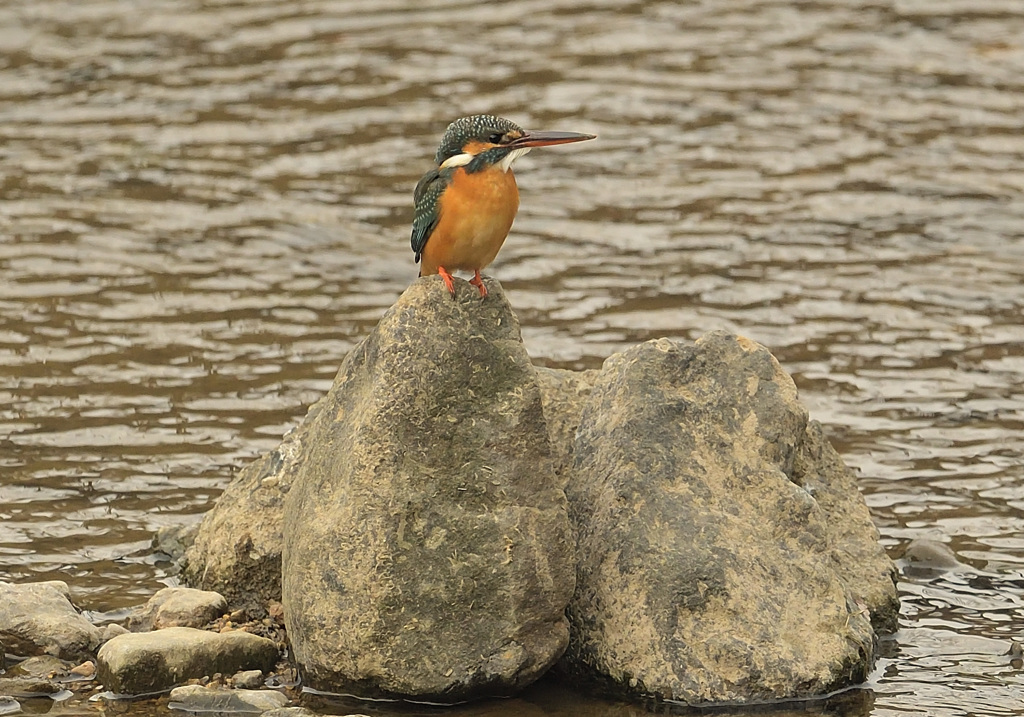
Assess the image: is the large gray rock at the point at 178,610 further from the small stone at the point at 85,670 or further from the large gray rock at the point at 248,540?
the small stone at the point at 85,670

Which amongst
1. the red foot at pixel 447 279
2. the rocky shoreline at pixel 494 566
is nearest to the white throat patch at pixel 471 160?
the red foot at pixel 447 279

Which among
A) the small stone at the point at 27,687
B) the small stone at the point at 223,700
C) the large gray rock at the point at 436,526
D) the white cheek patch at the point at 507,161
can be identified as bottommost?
the small stone at the point at 223,700

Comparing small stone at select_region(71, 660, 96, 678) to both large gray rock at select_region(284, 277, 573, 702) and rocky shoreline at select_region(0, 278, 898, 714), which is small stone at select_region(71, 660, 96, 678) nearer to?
rocky shoreline at select_region(0, 278, 898, 714)

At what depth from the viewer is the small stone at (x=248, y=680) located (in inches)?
285

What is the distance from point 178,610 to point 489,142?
247 cm

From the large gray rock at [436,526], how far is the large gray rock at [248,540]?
733mm

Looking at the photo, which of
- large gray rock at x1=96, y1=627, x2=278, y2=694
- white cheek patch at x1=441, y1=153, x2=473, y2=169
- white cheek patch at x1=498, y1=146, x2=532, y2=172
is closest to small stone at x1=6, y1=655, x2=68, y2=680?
large gray rock at x1=96, y1=627, x2=278, y2=694

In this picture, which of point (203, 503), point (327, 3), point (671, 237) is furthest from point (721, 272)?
point (327, 3)

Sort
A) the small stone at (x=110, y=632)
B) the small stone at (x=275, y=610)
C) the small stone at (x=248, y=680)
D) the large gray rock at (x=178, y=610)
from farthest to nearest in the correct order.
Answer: the small stone at (x=275, y=610)
the large gray rock at (x=178, y=610)
the small stone at (x=110, y=632)
the small stone at (x=248, y=680)

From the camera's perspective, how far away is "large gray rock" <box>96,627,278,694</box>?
7.11m

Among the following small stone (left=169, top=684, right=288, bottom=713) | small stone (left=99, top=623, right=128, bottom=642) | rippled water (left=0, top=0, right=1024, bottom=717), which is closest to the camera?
small stone (left=169, top=684, right=288, bottom=713)

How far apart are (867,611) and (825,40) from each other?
1128cm

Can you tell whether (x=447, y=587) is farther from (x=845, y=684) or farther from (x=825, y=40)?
(x=825, y=40)

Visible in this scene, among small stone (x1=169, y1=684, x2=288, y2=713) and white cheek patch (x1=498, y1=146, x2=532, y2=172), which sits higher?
white cheek patch (x1=498, y1=146, x2=532, y2=172)
